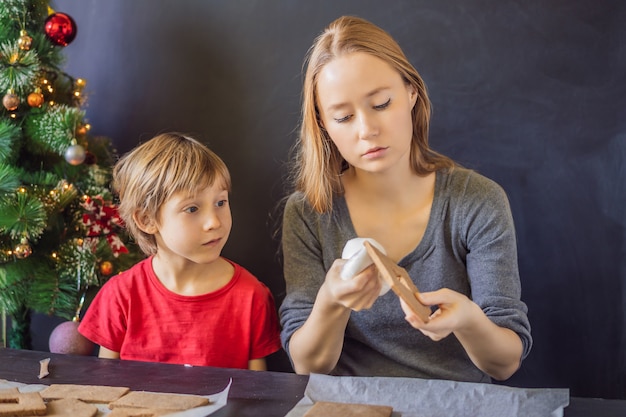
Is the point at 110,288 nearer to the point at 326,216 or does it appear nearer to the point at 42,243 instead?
the point at 42,243

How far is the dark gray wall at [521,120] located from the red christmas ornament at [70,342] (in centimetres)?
58

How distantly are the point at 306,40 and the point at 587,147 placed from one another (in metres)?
0.83

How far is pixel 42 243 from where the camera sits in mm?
1994

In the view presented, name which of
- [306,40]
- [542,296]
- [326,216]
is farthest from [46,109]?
[542,296]

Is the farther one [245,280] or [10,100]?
[10,100]

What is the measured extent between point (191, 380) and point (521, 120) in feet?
3.69

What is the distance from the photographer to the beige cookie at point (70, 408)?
1.12 meters

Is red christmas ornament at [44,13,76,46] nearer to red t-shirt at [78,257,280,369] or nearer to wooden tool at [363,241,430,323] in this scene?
red t-shirt at [78,257,280,369]

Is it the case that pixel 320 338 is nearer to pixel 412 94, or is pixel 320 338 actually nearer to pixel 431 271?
pixel 431 271

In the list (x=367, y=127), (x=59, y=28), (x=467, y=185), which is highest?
(x=59, y=28)

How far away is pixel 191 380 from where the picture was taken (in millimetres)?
1269

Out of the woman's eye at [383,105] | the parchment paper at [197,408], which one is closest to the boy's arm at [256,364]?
the parchment paper at [197,408]

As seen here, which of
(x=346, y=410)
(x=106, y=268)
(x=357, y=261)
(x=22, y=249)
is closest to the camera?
(x=346, y=410)

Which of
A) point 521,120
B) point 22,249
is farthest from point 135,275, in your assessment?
point 521,120
